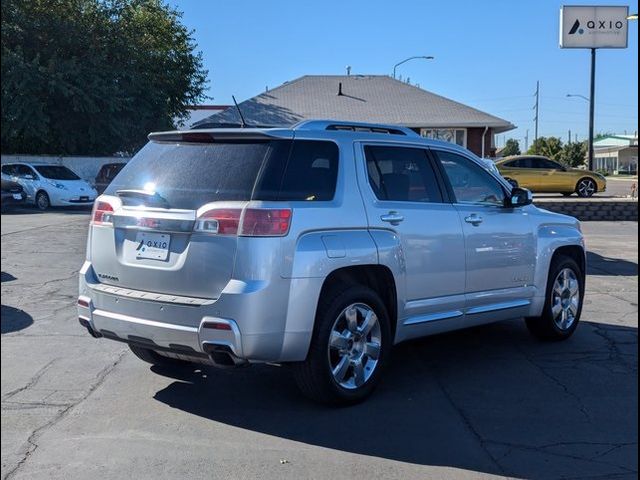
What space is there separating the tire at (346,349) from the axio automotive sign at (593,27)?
31.9m

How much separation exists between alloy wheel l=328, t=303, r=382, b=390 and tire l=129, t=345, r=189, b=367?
1.59 m

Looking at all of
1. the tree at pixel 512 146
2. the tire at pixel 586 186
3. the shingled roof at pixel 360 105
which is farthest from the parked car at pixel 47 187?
the tree at pixel 512 146

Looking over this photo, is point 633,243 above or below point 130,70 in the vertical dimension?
below

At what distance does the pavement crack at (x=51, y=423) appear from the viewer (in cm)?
419

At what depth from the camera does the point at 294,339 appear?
15.7 ft

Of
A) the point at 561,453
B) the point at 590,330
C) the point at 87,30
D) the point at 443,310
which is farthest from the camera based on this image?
the point at 87,30

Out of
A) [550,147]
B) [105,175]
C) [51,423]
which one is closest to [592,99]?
[105,175]

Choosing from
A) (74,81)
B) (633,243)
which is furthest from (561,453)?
(74,81)

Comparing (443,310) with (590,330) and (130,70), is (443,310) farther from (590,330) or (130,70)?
(130,70)

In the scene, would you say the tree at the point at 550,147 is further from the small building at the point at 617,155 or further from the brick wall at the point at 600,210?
the brick wall at the point at 600,210

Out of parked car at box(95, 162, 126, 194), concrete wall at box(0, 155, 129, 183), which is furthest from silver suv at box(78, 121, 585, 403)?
concrete wall at box(0, 155, 129, 183)

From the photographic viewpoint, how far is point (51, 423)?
4.86 meters

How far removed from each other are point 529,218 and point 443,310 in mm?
1534

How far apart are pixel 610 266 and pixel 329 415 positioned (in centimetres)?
897
